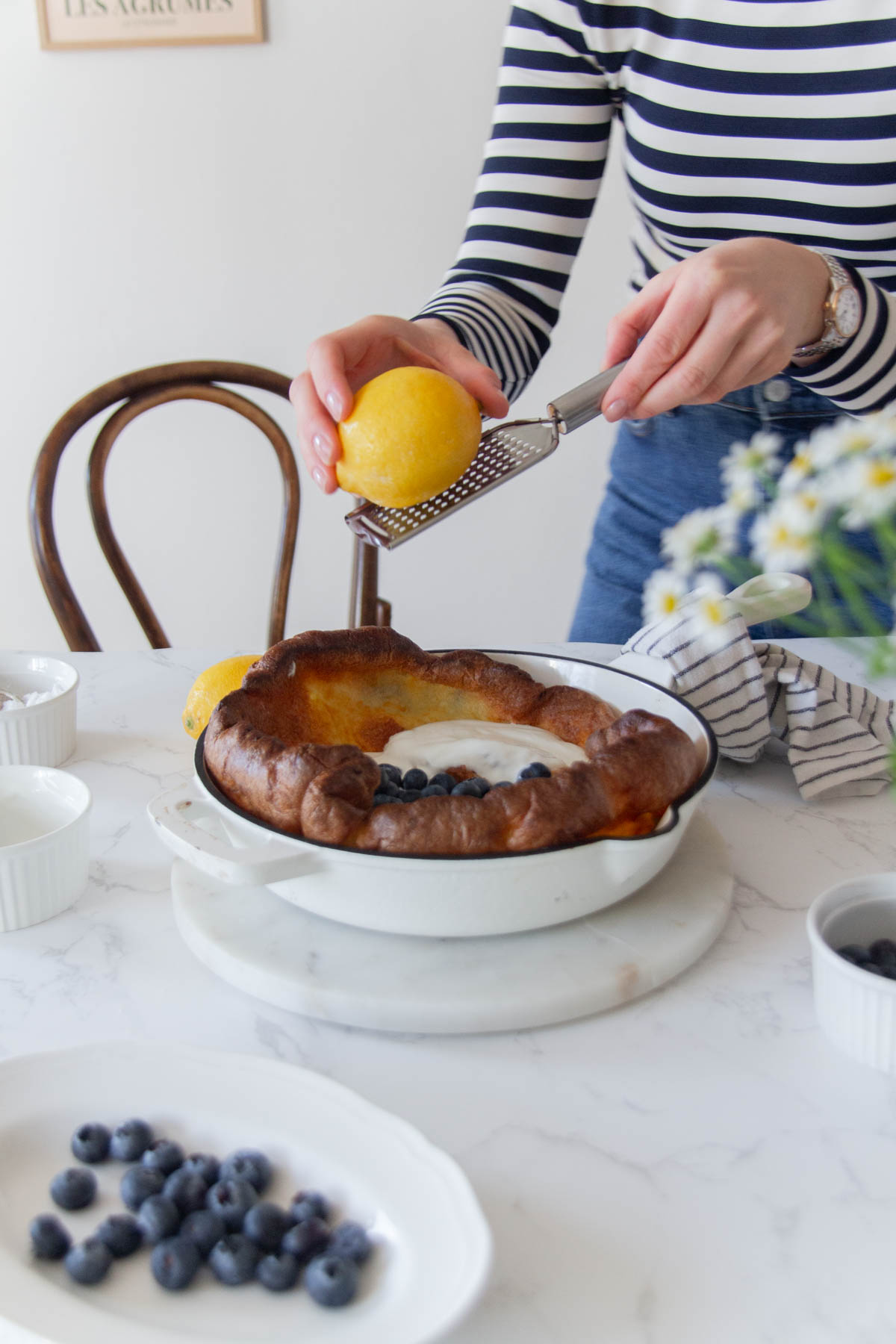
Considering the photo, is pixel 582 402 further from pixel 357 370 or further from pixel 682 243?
pixel 682 243

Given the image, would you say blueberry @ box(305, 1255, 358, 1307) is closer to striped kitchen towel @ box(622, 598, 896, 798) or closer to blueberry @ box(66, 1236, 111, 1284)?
blueberry @ box(66, 1236, 111, 1284)

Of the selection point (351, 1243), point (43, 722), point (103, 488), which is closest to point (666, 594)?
point (351, 1243)

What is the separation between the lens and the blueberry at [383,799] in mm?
764

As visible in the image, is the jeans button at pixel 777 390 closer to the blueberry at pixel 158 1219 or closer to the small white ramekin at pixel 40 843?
the small white ramekin at pixel 40 843

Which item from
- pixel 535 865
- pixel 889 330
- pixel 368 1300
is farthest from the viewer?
pixel 889 330

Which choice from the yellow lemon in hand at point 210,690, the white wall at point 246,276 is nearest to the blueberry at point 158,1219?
the yellow lemon in hand at point 210,690

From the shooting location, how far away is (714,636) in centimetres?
56

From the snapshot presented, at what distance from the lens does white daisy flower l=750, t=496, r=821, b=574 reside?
451 mm

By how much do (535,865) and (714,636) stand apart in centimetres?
20

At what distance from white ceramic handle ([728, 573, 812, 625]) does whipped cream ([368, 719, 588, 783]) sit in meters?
0.22

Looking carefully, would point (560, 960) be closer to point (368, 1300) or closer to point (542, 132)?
point (368, 1300)

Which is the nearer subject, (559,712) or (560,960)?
(560,960)

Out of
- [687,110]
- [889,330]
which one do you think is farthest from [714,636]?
[687,110]

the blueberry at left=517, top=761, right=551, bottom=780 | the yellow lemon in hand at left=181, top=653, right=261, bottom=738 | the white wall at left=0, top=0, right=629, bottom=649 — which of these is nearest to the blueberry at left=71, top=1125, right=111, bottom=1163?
the blueberry at left=517, top=761, right=551, bottom=780
